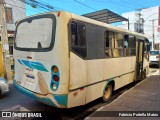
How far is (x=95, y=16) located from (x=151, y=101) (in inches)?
312

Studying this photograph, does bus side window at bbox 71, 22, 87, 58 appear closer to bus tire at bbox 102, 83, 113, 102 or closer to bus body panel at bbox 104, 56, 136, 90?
bus body panel at bbox 104, 56, 136, 90

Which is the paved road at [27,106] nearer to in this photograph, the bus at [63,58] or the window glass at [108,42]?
the bus at [63,58]

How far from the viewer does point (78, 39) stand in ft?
15.2

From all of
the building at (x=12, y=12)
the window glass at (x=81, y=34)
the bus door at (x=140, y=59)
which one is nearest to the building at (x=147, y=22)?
the building at (x=12, y=12)

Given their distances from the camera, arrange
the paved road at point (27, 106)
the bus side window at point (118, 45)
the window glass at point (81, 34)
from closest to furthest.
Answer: the window glass at point (81, 34), the paved road at point (27, 106), the bus side window at point (118, 45)

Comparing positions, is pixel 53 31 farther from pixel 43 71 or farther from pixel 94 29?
pixel 94 29

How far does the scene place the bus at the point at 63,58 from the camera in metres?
4.22

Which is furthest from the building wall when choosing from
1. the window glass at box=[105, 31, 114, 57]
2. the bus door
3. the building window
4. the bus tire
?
the bus tire

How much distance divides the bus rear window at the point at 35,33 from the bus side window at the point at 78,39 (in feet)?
1.70

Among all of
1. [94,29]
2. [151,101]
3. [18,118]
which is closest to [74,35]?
[94,29]

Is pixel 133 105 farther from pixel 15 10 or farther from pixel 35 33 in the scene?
pixel 15 10

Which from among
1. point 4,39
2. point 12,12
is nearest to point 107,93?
point 4,39

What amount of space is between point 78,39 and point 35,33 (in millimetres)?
1111

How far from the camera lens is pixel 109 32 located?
20.0 ft
